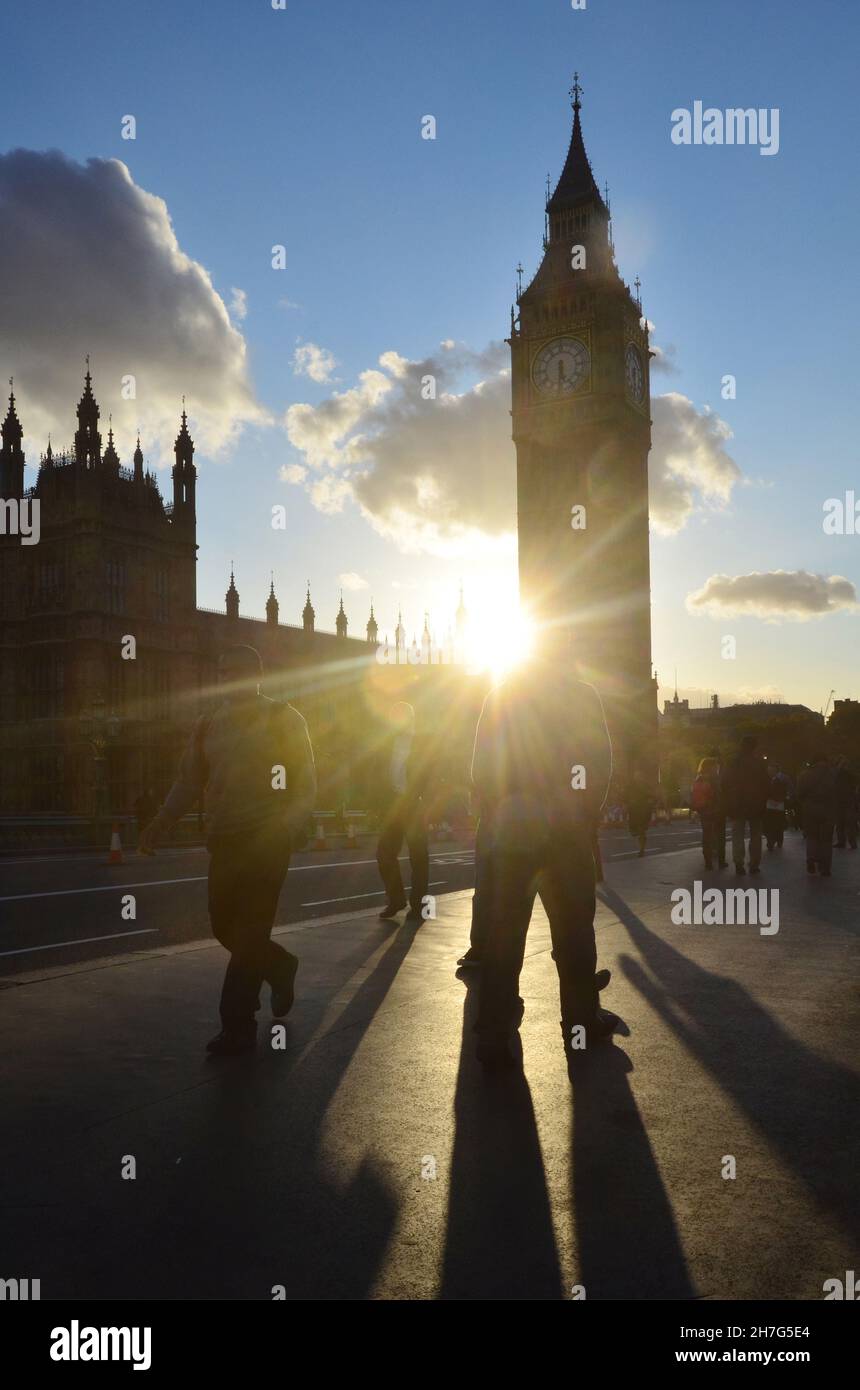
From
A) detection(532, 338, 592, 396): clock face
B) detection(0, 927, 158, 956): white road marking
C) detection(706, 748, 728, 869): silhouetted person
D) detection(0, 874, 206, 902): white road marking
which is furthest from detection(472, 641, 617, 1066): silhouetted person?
detection(532, 338, 592, 396): clock face

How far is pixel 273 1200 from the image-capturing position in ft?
11.1

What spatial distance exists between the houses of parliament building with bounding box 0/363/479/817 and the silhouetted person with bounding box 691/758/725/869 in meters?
29.4

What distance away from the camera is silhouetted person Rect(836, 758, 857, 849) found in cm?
2183

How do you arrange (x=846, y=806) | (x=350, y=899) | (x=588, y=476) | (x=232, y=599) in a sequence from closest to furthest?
(x=350, y=899) → (x=846, y=806) → (x=232, y=599) → (x=588, y=476)

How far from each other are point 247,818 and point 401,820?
5054 millimetres

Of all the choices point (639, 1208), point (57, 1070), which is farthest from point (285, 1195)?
point (57, 1070)

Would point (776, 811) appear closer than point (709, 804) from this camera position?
No

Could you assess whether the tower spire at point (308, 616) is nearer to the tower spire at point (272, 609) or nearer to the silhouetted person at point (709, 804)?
the tower spire at point (272, 609)

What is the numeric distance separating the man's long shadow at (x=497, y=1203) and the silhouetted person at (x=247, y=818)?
44.8 inches

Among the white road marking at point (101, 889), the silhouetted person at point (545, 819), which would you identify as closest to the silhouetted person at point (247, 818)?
the silhouetted person at point (545, 819)

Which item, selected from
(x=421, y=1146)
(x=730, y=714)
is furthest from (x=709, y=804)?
(x=730, y=714)

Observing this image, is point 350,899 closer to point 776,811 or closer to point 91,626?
point 776,811

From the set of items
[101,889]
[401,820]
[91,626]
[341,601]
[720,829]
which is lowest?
[101,889]
